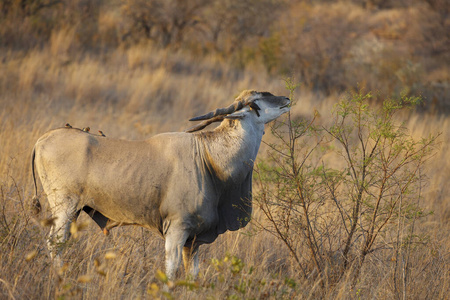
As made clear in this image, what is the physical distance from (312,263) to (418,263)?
49.2 inches

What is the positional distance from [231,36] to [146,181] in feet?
44.2

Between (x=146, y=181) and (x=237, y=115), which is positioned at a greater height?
(x=237, y=115)

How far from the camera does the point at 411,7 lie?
88.3 ft

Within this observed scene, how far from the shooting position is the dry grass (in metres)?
3.85

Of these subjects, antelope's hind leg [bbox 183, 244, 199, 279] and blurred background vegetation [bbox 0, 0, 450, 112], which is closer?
antelope's hind leg [bbox 183, 244, 199, 279]

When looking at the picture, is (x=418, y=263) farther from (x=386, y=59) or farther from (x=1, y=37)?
(x=386, y=59)

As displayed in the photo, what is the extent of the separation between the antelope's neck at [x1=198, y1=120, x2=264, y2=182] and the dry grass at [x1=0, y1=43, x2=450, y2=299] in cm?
73

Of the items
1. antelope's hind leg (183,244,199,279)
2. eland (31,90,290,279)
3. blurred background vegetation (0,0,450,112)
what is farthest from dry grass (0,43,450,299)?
blurred background vegetation (0,0,450,112)

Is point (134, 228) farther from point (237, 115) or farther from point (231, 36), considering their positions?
point (231, 36)

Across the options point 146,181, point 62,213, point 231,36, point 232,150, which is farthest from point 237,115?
point 231,36

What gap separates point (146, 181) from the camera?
4.02m

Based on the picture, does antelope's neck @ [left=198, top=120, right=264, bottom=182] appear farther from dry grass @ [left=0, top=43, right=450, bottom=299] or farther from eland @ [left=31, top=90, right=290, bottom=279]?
dry grass @ [left=0, top=43, right=450, bottom=299]

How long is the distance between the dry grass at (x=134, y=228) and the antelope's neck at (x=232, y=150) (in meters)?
0.73

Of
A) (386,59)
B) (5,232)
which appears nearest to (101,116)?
(5,232)
